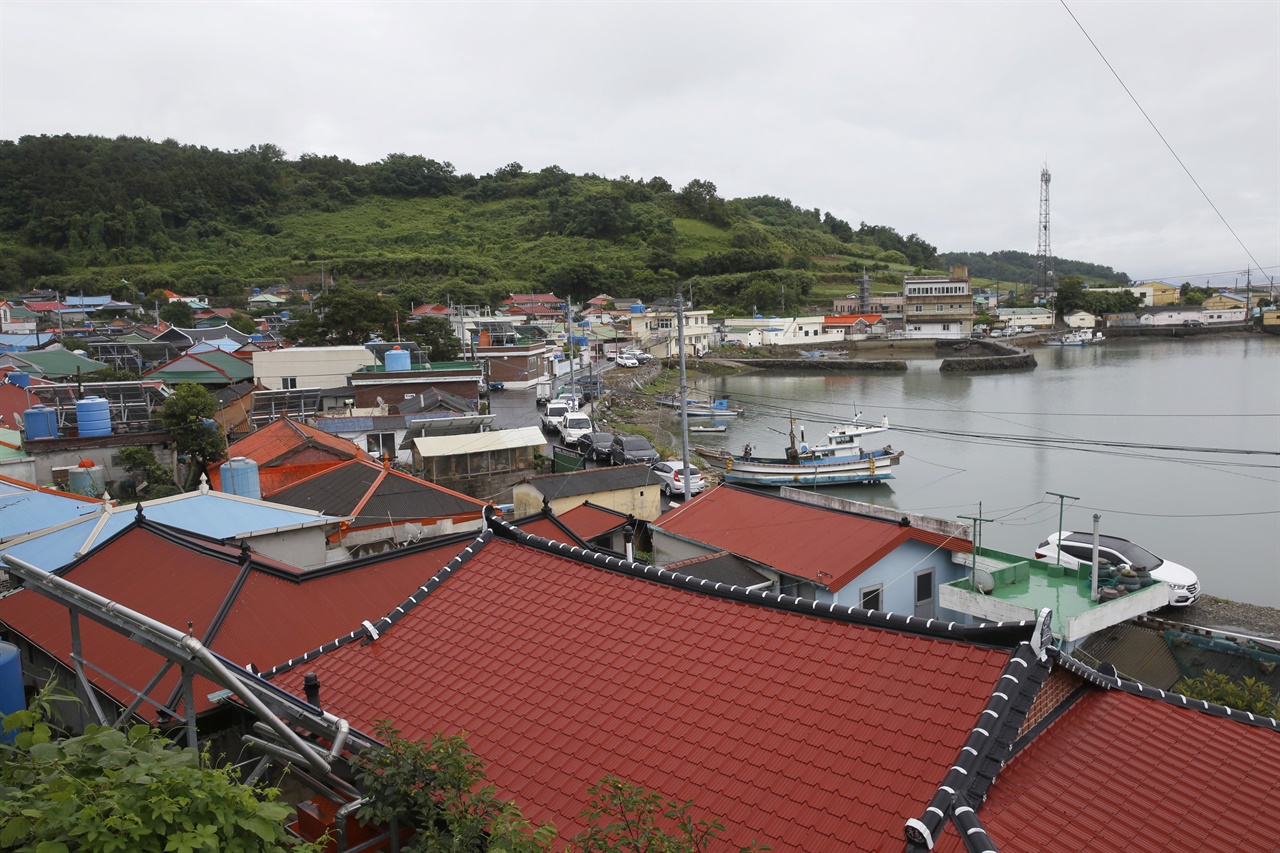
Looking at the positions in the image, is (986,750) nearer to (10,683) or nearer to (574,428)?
(10,683)

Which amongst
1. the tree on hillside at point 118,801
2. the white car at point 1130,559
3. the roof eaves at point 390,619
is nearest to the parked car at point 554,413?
the white car at point 1130,559

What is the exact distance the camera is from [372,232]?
6806 cm

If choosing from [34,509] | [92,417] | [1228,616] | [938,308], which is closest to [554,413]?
[92,417]

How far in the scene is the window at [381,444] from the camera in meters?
17.7

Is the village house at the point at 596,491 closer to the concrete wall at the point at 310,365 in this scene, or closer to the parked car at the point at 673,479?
the parked car at the point at 673,479

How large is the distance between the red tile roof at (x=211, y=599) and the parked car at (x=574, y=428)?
13.7m

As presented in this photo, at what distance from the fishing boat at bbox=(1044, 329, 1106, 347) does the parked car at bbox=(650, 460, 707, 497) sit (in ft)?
167

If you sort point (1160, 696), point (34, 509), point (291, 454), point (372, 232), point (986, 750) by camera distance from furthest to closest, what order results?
point (372, 232) < point (291, 454) < point (34, 509) < point (1160, 696) < point (986, 750)

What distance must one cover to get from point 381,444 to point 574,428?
5.72 m

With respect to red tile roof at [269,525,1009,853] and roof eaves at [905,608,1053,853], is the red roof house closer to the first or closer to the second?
red tile roof at [269,525,1009,853]

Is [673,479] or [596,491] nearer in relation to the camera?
[596,491]

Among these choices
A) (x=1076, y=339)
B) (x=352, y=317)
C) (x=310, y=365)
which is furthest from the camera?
(x=1076, y=339)

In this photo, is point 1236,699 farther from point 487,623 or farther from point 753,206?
point 753,206

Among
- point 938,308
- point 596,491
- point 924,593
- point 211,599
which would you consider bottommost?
point 924,593
